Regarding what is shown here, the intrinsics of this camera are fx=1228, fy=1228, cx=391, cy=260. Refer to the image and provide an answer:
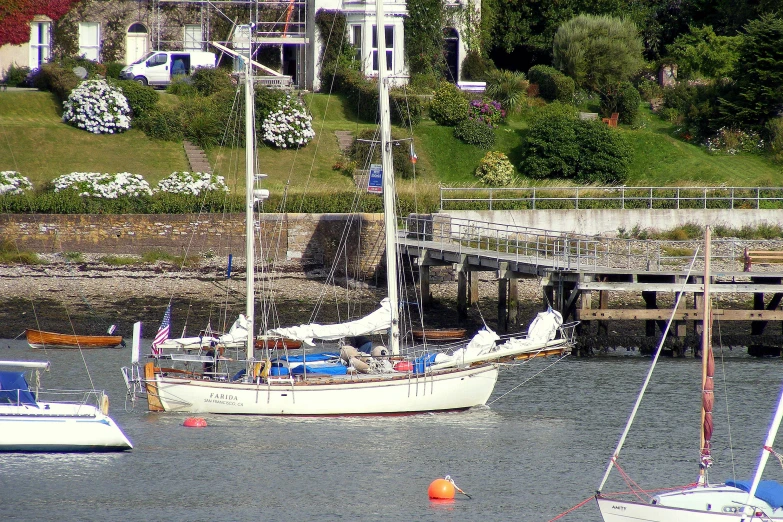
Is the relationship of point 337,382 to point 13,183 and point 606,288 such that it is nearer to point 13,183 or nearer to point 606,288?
point 606,288

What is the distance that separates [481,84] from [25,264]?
26.4m

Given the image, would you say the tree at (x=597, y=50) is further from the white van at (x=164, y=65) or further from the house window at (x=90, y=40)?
the house window at (x=90, y=40)

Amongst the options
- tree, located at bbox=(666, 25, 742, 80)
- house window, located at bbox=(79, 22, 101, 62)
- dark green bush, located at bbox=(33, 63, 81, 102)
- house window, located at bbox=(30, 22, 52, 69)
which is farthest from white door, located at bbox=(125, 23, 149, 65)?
tree, located at bbox=(666, 25, 742, 80)

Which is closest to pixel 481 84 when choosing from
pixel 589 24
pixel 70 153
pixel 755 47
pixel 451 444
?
pixel 589 24

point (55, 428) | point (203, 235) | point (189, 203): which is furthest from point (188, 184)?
point (55, 428)

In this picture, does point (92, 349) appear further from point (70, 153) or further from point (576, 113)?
point (576, 113)

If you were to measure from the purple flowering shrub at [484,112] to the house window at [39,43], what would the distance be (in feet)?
71.3

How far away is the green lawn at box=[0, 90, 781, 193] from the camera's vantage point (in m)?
51.5

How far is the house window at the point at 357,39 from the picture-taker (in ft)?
199

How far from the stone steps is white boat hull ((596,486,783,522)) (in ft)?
116

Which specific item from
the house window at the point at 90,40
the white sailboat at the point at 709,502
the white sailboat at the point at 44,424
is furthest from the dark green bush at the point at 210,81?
the white sailboat at the point at 709,502

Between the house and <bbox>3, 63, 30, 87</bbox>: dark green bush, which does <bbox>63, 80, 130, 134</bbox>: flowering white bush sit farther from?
the house

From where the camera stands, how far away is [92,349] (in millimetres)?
35281

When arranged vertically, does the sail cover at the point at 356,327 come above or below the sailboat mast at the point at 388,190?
below
